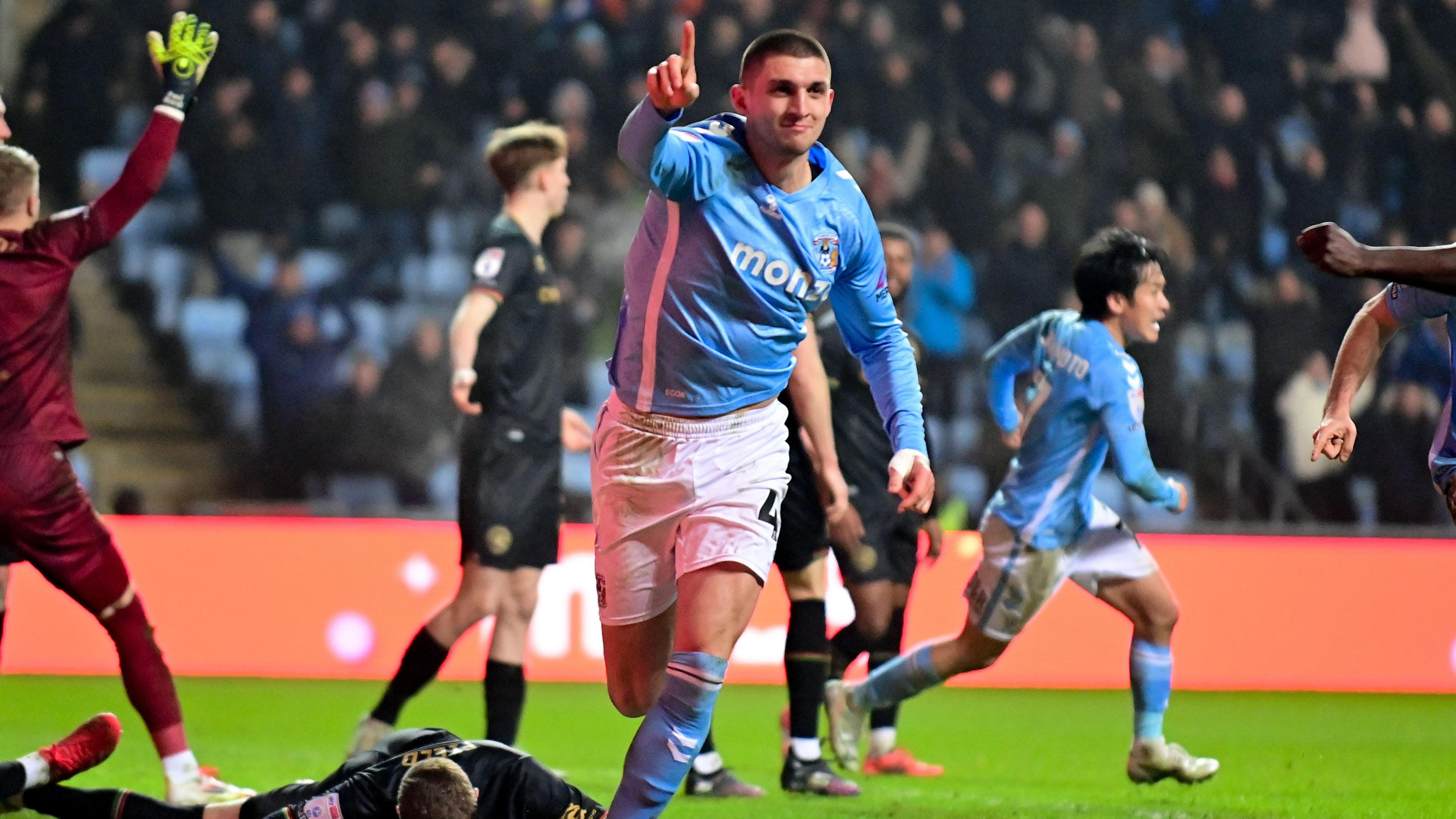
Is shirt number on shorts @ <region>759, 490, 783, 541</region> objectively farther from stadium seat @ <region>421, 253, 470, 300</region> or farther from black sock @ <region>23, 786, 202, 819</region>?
stadium seat @ <region>421, 253, 470, 300</region>

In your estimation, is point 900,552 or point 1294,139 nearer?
point 900,552

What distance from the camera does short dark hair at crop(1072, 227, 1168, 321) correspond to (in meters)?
5.31

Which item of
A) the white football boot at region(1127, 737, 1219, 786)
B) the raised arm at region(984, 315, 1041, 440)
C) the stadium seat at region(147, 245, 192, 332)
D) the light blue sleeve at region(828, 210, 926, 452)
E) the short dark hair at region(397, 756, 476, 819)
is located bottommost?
the white football boot at region(1127, 737, 1219, 786)

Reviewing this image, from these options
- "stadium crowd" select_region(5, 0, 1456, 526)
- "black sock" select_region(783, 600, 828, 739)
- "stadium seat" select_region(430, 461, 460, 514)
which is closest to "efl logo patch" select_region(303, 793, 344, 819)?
"black sock" select_region(783, 600, 828, 739)

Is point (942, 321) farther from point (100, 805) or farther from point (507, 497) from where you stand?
point (100, 805)

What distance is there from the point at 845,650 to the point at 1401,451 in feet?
21.5

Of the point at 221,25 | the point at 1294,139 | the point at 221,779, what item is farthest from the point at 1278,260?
the point at 221,779

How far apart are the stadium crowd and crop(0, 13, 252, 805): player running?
6194mm

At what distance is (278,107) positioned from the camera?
11836mm

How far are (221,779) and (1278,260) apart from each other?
9.25 m

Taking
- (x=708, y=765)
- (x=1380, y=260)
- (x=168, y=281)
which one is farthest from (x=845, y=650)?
(x=168, y=281)

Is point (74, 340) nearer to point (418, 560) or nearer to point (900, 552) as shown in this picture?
point (418, 560)

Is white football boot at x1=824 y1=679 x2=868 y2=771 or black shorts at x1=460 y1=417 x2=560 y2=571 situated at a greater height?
black shorts at x1=460 y1=417 x2=560 y2=571

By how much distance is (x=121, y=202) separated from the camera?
4.75 meters
